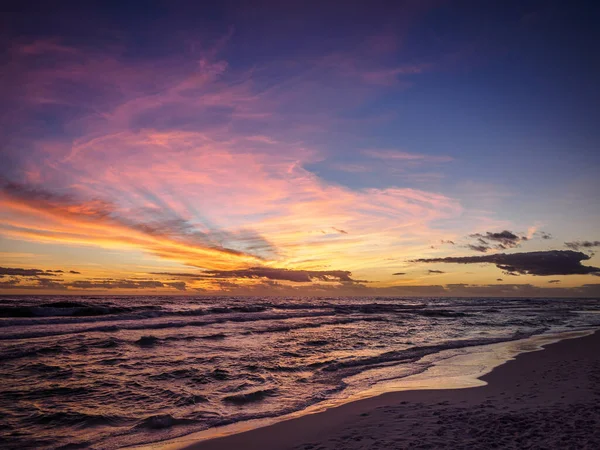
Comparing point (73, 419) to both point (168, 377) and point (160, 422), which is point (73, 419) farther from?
point (168, 377)

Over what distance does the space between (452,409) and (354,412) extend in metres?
2.38

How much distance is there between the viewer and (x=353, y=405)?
9.89m

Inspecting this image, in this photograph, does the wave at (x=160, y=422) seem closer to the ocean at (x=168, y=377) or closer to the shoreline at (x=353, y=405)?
the ocean at (x=168, y=377)

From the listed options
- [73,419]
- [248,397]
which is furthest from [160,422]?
[248,397]

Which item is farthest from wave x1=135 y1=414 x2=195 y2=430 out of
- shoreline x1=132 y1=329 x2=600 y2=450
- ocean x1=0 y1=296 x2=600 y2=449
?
shoreline x1=132 y1=329 x2=600 y2=450

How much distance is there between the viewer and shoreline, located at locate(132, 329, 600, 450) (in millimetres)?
7445

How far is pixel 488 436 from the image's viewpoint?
6.81m

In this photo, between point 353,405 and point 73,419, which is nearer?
point 73,419

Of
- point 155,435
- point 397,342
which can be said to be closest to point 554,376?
point 397,342

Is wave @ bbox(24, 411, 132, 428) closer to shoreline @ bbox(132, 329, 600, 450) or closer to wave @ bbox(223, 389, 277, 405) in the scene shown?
shoreline @ bbox(132, 329, 600, 450)

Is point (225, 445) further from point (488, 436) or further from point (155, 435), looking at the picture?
point (488, 436)

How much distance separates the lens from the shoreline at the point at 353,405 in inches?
293

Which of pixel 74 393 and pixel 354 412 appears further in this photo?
pixel 74 393

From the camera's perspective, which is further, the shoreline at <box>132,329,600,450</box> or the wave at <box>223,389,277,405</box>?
the wave at <box>223,389,277,405</box>
